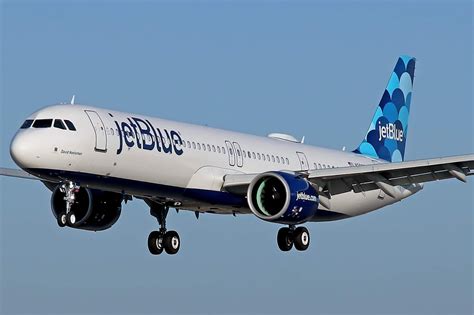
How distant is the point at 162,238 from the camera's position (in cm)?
5738

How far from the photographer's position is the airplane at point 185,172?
162 ft

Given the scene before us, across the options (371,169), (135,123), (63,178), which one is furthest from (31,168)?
(371,169)

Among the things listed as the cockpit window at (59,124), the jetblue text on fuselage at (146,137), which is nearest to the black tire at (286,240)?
the jetblue text on fuselage at (146,137)

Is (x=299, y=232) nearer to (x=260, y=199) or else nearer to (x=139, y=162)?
(x=260, y=199)

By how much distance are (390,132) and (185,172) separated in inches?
754

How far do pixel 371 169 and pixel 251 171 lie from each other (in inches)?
203

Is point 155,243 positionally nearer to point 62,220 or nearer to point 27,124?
Answer: point 62,220

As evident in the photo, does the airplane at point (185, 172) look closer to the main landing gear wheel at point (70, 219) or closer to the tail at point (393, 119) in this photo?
the main landing gear wheel at point (70, 219)

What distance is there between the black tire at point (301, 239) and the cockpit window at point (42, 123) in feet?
43.9

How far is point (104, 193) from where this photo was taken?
57.1 m

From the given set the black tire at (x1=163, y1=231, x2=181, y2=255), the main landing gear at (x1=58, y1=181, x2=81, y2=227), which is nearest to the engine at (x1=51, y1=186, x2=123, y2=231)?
the black tire at (x1=163, y1=231, x2=181, y2=255)

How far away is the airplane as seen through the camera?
49500mm

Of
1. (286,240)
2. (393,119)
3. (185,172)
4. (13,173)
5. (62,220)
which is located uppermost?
(393,119)

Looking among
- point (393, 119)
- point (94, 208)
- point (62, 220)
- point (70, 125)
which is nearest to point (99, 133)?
point (70, 125)
